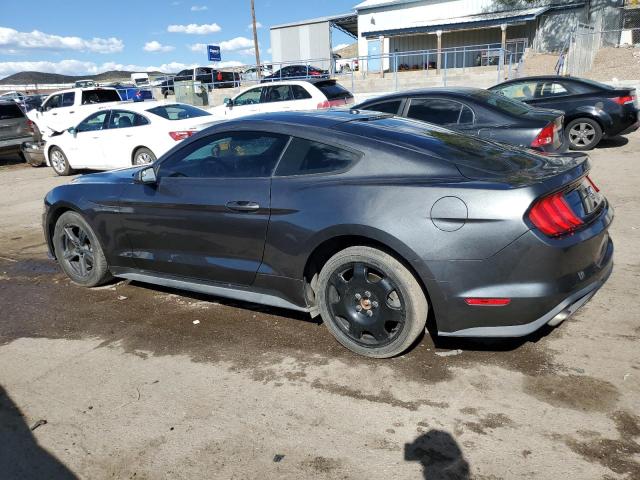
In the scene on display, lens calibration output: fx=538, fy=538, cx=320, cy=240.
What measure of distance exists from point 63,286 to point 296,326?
2.64m

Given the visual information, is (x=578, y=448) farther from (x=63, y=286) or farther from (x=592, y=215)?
(x=63, y=286)

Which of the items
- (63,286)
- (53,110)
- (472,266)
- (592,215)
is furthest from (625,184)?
(53,110)

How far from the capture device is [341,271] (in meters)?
3.42

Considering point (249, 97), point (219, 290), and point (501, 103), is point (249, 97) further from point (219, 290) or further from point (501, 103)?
point (219, 290)

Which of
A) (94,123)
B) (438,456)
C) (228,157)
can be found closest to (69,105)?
(94,123)

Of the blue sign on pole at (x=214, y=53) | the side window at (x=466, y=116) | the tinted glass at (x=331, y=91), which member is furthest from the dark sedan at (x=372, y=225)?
the blue sign on pole at (x=214, y=53)

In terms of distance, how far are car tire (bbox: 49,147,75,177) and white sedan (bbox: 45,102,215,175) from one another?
3 centimetres

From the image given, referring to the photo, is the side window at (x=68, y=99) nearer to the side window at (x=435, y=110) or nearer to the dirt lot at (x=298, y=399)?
the side window at (x=435, y=110)

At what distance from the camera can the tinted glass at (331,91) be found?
1417cm

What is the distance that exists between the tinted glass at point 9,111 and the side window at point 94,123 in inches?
179

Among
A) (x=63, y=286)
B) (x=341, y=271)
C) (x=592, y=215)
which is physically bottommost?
(x=63, y=286)

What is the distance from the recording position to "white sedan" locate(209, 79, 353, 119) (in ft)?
46.0

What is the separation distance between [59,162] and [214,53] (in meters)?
21.7

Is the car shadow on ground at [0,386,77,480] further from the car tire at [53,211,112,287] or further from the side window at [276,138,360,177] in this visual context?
the side window at [276,138,360,177]
